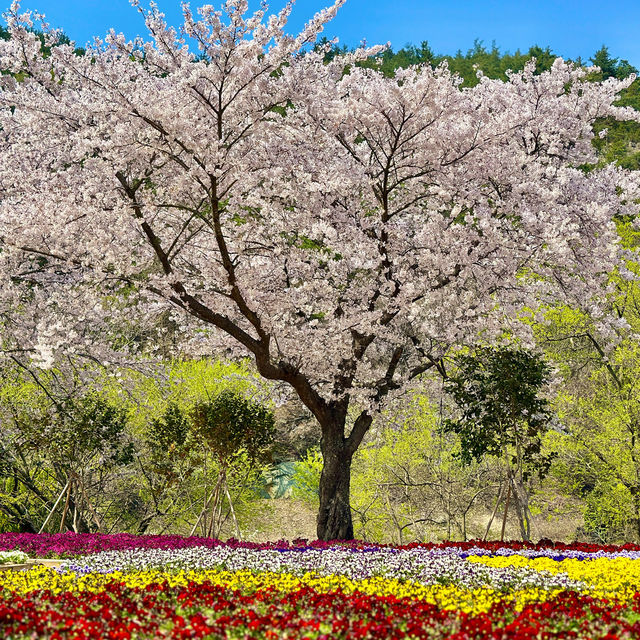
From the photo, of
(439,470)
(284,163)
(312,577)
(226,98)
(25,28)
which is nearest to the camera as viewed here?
(312,577)

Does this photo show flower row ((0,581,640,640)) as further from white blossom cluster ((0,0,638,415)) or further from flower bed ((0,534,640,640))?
white blossom cluster ((0,0,638,415))

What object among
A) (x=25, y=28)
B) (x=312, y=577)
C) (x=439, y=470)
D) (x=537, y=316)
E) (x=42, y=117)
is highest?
(x=25, y=28)

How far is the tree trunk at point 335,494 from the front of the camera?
44.2ft

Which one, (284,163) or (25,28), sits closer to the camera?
(25,28)

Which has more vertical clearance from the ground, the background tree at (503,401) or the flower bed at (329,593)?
the background tree at (503,401)

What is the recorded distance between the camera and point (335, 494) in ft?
44.8

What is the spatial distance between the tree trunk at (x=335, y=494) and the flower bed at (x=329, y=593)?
5.19ft

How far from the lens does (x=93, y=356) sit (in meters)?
13.8

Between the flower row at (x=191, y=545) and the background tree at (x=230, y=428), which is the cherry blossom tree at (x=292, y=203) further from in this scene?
the flower row at (x=191, y=545)

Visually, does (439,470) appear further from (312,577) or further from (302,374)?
(312,577)

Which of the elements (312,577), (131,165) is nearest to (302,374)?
(131,165)

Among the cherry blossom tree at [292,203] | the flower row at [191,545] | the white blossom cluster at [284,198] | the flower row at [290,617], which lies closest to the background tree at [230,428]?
the white blossom cluster at [284,198]

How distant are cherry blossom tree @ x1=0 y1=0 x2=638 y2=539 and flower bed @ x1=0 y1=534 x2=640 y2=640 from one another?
A: 12.0ft

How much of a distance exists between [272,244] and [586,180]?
7762mm
